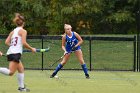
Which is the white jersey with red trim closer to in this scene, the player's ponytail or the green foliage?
the player's ponytail

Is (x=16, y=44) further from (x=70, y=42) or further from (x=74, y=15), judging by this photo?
(x=74, y=15)

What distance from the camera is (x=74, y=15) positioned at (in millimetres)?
42344

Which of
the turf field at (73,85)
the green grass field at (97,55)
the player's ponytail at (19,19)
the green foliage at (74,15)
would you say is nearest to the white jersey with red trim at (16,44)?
the player's ponytail at (19,19)

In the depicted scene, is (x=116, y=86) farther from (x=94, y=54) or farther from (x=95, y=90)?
(x=94, y=54)

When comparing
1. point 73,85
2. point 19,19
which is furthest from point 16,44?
point 73,85

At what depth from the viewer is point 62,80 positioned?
1814 centimetres

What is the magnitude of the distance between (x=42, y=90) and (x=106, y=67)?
10.5 metres

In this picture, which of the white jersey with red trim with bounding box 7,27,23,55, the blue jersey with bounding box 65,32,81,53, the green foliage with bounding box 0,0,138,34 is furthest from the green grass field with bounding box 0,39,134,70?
the green foliage with bounding box 0,0,138,34

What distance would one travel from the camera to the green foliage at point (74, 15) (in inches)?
1631

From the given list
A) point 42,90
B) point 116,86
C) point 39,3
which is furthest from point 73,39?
point 39,3

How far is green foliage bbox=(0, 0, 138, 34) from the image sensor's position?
41.4 meters

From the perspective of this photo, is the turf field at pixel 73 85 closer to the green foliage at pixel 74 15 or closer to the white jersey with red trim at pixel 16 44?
the white jersey with red trim at pixel 16 44

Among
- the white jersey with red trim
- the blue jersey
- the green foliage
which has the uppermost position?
the white jersey with red trim

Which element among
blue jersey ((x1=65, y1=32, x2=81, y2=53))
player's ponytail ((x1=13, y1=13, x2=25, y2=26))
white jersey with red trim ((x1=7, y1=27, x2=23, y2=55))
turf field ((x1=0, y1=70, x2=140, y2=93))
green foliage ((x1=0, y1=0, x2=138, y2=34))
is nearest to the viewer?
player's ponytail ((x1=13, y1=13, x2=25, y2=26))
